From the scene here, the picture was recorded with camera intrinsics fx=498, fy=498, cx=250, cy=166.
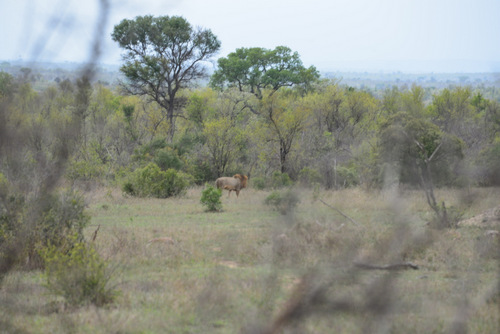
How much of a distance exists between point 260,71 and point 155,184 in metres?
35.3

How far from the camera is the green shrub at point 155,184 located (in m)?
20.2

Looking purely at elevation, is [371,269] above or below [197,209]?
above

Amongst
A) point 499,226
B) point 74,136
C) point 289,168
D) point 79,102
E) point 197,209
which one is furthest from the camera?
point 289,168

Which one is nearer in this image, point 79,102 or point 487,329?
point 79,102

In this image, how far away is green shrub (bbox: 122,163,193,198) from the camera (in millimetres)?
20234

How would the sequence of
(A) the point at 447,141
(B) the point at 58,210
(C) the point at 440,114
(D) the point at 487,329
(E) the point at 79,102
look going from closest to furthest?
(E) the point at 79,102 → (D) the point at 487,329 → (B) the point at 58,210 → (A) the point at 447,141 → (C) the point at 440,114

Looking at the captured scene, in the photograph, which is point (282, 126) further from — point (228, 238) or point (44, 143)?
point (44, 143)

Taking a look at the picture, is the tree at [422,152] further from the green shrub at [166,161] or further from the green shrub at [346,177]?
the green shrub at [166,161]

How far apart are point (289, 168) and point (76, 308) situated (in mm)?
22040

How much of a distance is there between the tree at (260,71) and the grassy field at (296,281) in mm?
41842

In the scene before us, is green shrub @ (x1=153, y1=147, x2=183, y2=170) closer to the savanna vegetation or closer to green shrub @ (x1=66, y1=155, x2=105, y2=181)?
the savanna vegetation

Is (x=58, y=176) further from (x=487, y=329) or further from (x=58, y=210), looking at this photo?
(x=58, y=210)

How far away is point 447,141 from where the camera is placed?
1805 cm

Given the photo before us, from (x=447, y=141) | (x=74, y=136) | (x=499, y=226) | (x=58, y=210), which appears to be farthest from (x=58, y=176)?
(x=447, y=141)
